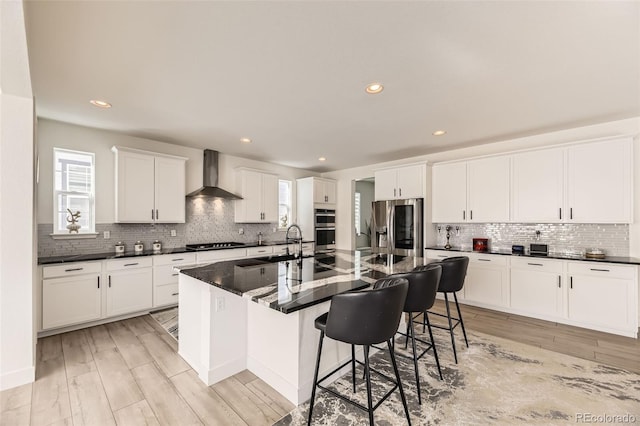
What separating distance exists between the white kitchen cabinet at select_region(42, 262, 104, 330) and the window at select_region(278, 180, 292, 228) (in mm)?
3452

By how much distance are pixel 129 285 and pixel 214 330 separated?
7.33ft

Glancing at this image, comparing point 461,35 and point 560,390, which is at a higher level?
point 461,35

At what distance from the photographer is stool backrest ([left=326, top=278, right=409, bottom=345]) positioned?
153 cm

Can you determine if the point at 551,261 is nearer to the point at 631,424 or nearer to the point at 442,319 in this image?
the point at 442,319

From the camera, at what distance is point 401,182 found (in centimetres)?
505

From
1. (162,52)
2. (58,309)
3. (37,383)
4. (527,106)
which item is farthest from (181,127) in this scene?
(527,106)

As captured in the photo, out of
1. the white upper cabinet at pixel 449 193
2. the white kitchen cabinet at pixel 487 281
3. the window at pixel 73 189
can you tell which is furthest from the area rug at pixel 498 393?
the window at pixel 73 189

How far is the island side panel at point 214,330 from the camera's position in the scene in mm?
2197

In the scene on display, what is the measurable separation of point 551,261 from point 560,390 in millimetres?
2020

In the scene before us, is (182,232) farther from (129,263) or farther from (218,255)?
(129,263)

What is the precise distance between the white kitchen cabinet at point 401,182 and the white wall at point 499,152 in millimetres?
186

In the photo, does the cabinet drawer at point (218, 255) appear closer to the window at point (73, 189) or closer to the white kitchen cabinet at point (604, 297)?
the window at point (73, 189)

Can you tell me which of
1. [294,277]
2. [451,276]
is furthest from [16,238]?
[451,276]

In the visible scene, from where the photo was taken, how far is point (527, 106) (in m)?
3.00
